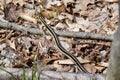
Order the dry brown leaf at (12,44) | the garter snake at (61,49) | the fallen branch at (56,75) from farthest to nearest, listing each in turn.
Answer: the dry brown leaf at (12,44), the garter snake at (61,49), the fallen branch at (56,75)

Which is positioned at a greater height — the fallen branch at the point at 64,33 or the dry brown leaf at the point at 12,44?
the fallen branch at the point at 64,33

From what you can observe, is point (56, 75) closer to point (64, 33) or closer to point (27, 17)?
point (64, 33)

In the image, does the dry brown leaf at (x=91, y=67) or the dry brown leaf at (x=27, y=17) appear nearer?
the dry brown leaf at (x=91, y=67)

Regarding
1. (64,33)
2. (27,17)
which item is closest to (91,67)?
(64,33)

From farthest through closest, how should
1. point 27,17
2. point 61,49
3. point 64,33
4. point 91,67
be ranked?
1. point 27,17
2. point 64,33
3. point 61,49
4. point 91,67

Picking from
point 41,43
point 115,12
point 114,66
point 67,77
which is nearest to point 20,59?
point 41,43

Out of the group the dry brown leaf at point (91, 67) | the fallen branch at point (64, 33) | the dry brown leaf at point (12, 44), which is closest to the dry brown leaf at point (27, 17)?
the fallen branch at point (64, 33)

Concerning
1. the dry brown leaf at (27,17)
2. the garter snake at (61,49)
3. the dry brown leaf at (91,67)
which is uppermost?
the dry brown leaf at (27,17)

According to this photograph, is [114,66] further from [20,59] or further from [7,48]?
[7,48]

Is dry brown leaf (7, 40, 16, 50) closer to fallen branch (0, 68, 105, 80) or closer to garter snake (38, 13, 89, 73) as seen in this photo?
garter snake (38, 13, 89, 73)

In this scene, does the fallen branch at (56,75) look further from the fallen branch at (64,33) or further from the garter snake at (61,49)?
the fallen branch at (64,33)

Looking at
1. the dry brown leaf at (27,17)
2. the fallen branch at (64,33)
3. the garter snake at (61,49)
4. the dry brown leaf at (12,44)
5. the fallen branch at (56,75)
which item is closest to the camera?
the fallen branch at (56,75)
